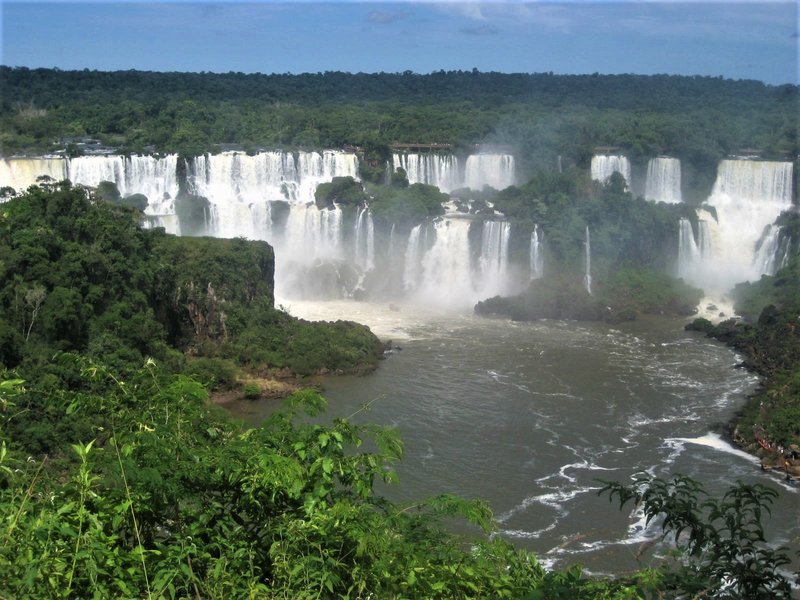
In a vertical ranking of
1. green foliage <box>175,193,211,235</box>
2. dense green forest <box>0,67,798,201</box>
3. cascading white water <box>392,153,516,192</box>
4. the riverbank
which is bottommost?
the riverbank

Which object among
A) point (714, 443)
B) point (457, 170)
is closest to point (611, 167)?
point (457, 170)

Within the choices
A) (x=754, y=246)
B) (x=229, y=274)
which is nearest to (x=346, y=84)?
(x=754, y=246)

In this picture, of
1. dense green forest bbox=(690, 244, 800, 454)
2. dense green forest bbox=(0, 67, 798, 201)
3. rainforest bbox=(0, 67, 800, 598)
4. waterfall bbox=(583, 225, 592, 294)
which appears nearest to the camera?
rainforest bbox=(0, 67, 800, 598)

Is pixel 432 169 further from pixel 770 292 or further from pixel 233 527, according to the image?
pixel 233 527

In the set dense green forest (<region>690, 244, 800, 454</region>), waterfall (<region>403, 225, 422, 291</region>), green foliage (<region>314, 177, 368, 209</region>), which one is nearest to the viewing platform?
green foliage (<region>314, 177, 368, 209</region>)

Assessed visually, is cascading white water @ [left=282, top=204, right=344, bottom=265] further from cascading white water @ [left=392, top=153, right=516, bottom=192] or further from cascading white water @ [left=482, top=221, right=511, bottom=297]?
cascading white water @ [left=392, top=153, right=516, bottom=192]

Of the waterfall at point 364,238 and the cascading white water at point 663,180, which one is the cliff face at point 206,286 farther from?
the cascading white water at point 663,180

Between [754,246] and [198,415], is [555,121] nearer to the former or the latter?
[754,246]
